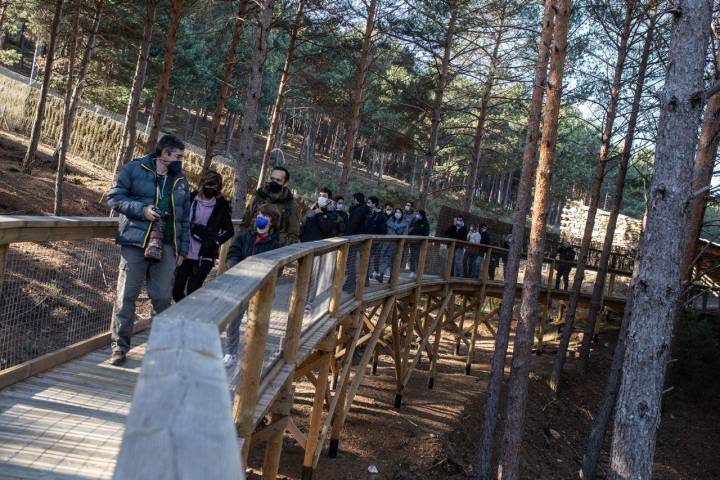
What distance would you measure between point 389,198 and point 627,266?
1755 centimetres

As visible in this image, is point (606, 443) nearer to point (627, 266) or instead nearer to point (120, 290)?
point (627, 266)

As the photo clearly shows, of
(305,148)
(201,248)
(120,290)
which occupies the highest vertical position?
A: (305,148)

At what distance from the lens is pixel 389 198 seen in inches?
1596

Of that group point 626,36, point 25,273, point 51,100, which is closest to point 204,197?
point 25,273

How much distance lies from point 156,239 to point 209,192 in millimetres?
1288

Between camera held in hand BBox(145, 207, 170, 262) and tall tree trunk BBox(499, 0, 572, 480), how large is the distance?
289 inches

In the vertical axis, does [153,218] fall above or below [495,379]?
above

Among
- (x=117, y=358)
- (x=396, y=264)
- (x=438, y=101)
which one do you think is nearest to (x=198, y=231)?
(x=117, y=358)

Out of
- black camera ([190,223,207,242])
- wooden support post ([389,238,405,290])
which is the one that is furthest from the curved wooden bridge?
wooden support post ([389,238,405,290])

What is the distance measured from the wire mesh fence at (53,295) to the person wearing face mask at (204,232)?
627 millimetres

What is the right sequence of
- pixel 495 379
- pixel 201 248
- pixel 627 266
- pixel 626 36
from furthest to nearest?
pixel 627 266 → pixel 626 36 → pixel 495 379 → pixel 201 248

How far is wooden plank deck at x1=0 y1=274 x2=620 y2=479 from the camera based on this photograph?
10.6 feet

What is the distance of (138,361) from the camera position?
205 inches

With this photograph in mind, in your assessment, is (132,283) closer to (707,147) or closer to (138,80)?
(707,147)
